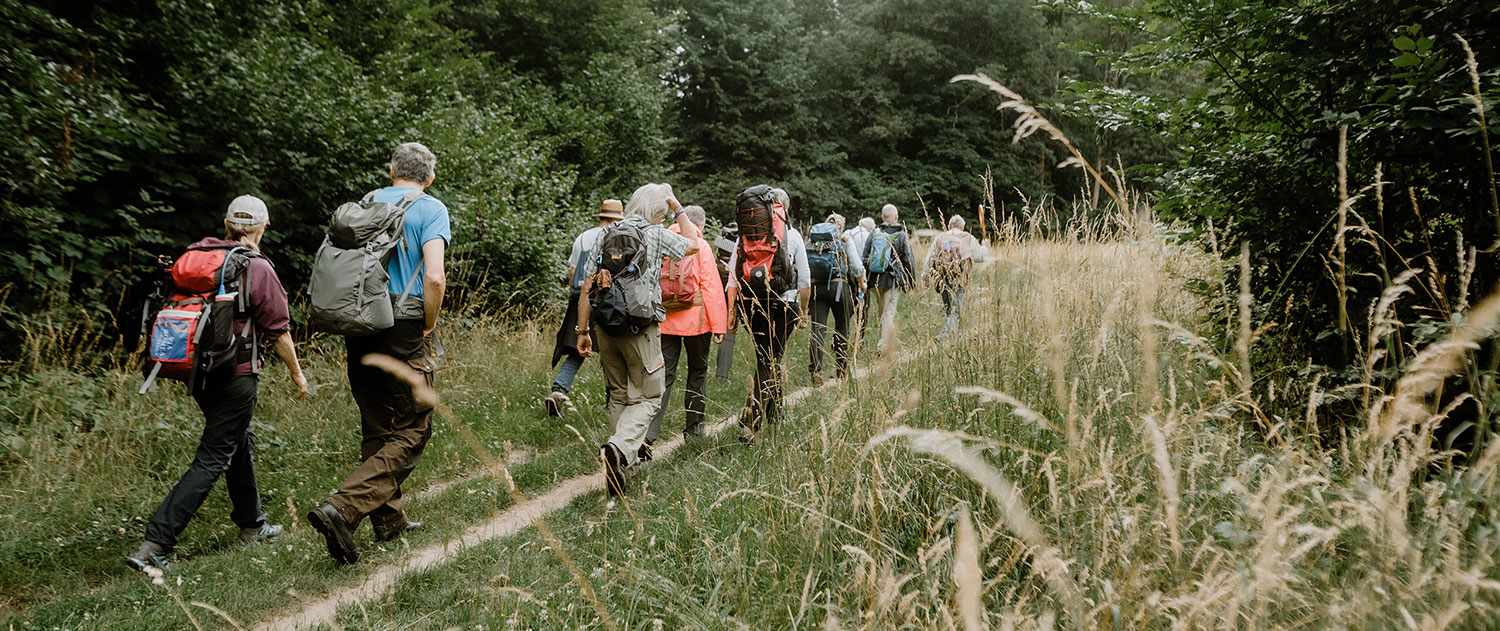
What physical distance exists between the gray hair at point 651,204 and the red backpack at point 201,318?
7.50 ft

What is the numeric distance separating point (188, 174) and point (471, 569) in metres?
6.50

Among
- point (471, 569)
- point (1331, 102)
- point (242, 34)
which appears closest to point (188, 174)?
point (242, 34)

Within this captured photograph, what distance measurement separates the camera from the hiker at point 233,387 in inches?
158

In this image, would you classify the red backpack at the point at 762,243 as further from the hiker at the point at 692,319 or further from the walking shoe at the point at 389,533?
the walking shoe at the point at 389,533

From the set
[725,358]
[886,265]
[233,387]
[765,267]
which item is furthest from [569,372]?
[886,265]

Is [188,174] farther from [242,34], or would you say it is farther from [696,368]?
[696,368]

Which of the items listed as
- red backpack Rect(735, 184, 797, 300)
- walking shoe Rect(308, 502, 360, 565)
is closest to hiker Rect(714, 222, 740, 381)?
red backpack Rect(735, 184, 797, 300)

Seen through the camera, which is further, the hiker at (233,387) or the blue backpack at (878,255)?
the blue backpack at (878,255)

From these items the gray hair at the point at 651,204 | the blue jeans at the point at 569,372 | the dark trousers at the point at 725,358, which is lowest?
the dark trousers at the point at 725,358

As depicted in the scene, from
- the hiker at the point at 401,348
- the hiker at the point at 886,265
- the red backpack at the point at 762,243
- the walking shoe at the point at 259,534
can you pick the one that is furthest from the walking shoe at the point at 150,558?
the hiker at the point at 886,265

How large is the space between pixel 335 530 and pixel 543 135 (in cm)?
1408

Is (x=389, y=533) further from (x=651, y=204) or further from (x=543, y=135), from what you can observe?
(x=543, y=135)

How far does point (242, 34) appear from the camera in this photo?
27.1 feet

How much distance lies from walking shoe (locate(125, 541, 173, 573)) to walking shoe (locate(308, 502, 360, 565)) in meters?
0.87
